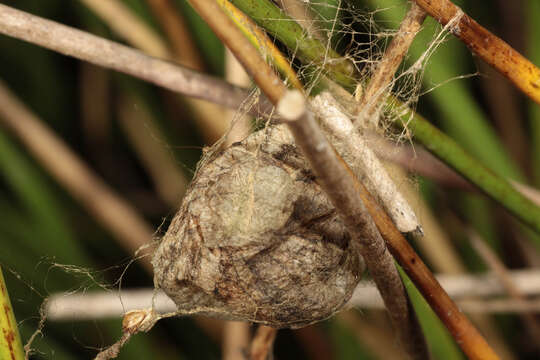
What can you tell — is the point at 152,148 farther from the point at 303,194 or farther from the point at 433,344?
the point at 303,194

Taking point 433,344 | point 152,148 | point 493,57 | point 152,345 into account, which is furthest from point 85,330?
point 493,57

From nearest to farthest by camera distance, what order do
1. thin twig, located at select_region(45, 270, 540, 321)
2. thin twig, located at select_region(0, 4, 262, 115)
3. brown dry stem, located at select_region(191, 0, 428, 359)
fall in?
brown dry stem, located at select_region(191, 0, 428, 359) → thin twig, located at select_region(0, 4, 262, 115) → thin twig, located at select_region(45, 270, 540, 321)

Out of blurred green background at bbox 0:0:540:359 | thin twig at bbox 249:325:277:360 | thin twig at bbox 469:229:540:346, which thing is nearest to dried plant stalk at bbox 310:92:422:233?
thin twig at bbox 249:325:277:360

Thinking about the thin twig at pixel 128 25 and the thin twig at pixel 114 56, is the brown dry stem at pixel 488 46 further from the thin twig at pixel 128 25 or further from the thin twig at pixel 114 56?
the thin twig at pixel 128 25

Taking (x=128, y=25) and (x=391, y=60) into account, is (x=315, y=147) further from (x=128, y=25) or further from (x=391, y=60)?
(x=128, y=25)

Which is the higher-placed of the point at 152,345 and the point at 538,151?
the point at 538,151

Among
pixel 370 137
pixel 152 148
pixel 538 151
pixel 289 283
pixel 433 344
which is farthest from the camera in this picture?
pixel 152 148

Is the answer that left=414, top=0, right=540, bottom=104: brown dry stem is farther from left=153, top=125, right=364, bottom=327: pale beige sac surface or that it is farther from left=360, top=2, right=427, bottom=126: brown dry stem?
left=153, top=125, right=364, bottom=327: pale beige sac surface
